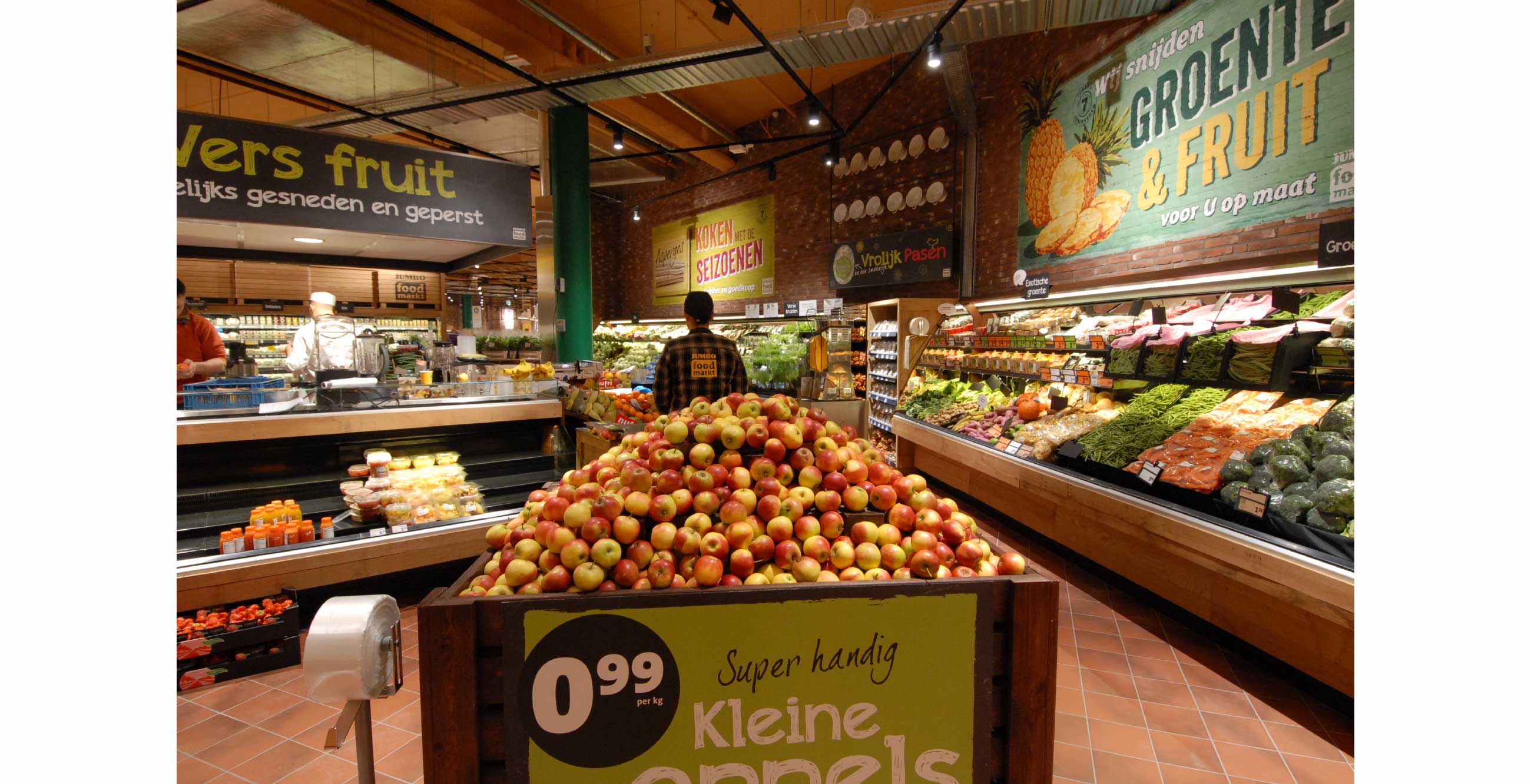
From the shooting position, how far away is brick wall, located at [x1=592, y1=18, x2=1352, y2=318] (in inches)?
207

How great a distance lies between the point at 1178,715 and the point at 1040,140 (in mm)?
6009

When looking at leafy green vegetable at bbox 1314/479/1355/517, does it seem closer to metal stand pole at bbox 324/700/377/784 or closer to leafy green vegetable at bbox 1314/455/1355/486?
leafy green vegetable at bbox 1314/455/1355/486

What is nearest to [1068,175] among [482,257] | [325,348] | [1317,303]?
[1317,303]

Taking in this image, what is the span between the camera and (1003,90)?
735 centimetres

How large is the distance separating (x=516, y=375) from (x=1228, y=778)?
509 centimetres

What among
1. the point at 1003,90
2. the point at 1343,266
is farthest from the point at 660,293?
the point at 1343,266

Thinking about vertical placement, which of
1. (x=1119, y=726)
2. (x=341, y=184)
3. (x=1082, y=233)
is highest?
(x=1082, y=233)

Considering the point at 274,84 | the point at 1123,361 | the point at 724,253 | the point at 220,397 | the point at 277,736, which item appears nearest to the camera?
the point at 277,736

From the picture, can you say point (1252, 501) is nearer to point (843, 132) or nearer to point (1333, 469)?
point (1333, 469)

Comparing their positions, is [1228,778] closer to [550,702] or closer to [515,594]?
[550,702]

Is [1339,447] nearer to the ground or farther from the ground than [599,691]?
farther from the ground

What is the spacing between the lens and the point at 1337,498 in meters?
2.46

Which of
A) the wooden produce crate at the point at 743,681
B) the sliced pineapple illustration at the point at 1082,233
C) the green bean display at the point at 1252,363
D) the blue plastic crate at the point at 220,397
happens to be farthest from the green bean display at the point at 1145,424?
the blue plastic crate at the point at 220,397

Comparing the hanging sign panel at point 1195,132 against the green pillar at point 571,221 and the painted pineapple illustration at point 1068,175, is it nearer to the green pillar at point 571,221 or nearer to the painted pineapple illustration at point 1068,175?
the painted pineapple illustration at point 1068,175
